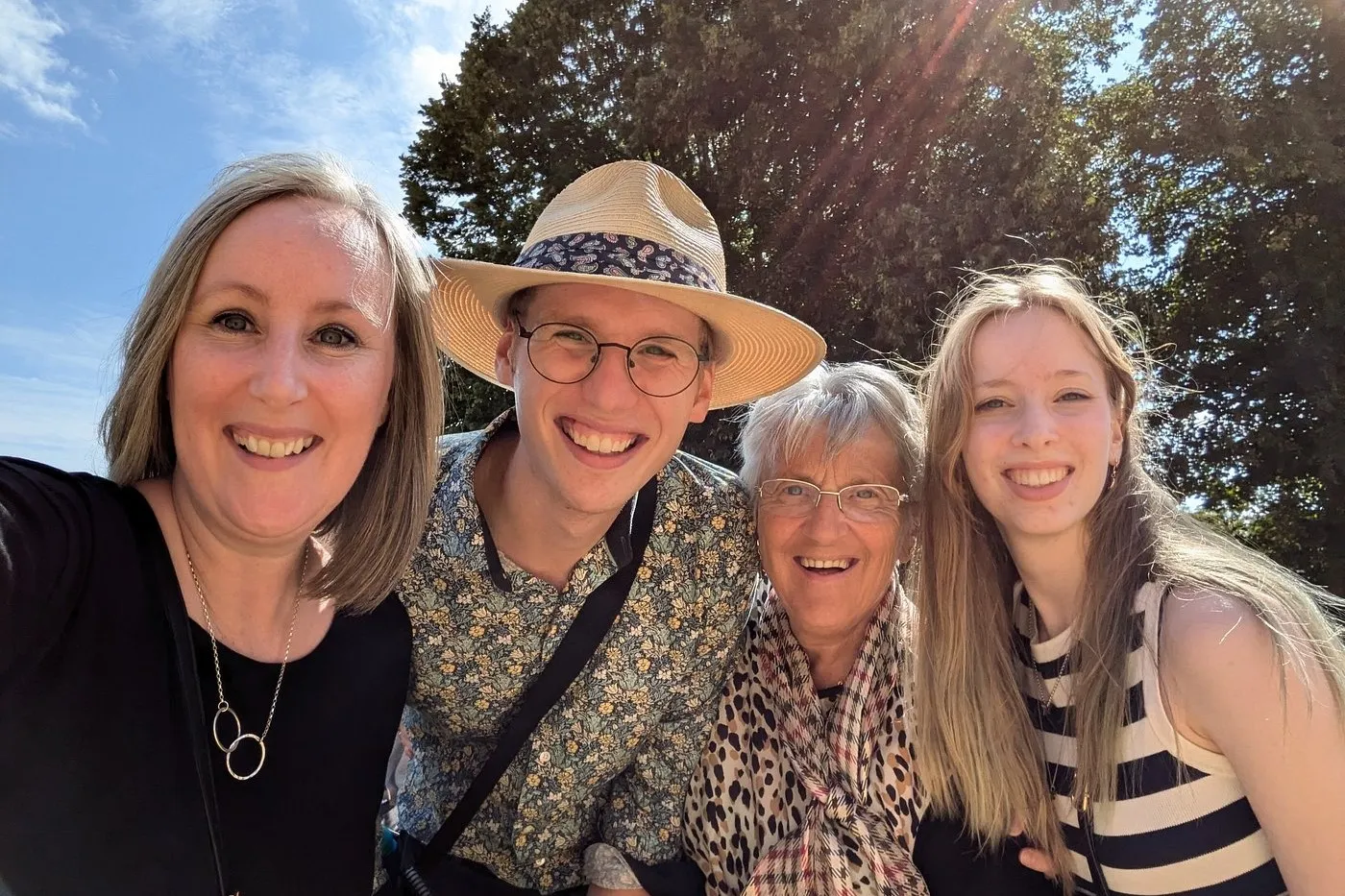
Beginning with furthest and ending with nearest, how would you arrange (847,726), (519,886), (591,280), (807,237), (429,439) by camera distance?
(807,237), (519,886), (847,726), (591,280), (429,439)

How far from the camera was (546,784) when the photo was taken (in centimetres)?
252

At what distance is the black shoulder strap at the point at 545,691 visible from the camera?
2.41 meters

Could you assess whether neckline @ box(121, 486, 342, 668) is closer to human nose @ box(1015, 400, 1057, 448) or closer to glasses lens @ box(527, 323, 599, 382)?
glasses lens @ box(527, 323, 599, 382)

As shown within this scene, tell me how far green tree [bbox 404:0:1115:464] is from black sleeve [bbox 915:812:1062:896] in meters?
7.07

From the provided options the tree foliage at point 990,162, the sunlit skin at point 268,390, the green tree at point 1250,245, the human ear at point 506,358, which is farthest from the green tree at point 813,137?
the sunlit skin at point 268,390

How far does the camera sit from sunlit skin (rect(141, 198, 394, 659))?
1.65 m

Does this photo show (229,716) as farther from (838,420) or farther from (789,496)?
(838,420)

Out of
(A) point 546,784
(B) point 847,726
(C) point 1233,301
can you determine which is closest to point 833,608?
(B) point 847,726

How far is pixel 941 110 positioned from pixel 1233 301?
584 centimetres

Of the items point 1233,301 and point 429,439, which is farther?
point 1233,301

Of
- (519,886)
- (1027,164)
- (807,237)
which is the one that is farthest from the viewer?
(807,237)

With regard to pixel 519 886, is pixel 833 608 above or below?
above

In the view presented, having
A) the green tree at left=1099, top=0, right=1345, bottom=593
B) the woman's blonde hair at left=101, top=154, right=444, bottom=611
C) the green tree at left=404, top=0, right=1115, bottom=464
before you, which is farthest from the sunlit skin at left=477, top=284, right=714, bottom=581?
the green tree at left=1099, top=0, right=1345, bottom=593

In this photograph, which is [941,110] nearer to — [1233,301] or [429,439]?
[1233,301]
